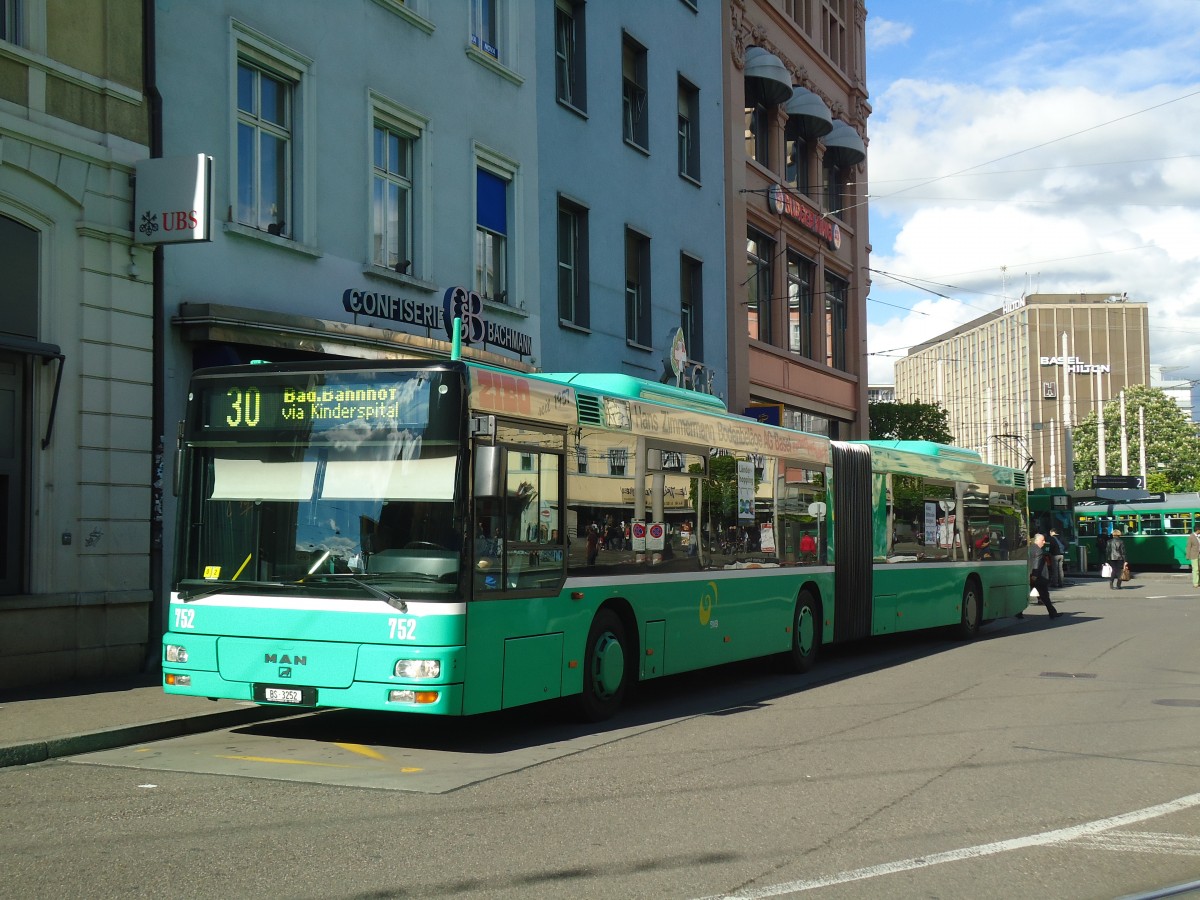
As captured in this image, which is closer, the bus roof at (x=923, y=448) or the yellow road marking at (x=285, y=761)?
the yellow road marking at (x=285, y=761)

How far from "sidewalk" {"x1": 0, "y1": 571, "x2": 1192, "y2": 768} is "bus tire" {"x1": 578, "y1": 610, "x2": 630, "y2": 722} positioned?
2.58 meters

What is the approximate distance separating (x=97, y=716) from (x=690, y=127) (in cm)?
2097

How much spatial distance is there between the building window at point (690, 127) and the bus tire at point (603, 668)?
60.4 ft

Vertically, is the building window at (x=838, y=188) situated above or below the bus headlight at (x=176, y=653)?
above

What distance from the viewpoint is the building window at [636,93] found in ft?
84.1

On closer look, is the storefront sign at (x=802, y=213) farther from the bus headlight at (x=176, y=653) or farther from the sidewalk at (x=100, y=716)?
the bus headlight at (x=176, y=653)

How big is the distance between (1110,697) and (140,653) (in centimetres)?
946

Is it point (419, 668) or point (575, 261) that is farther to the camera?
point (575, 261)

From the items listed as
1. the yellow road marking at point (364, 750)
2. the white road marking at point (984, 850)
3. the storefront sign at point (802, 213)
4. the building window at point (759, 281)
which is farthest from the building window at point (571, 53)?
the white road marking at point (984, 850)

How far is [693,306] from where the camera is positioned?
2822 cm

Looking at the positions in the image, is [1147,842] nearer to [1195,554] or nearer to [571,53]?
[571,53]

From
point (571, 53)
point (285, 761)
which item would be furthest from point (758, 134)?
point (285, 761)

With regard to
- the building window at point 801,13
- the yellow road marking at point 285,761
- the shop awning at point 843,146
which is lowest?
the yellow road marking at point 285,761

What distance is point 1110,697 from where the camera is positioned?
12898mm
